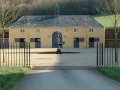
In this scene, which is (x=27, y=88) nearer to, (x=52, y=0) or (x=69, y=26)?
(x=69, y=26)

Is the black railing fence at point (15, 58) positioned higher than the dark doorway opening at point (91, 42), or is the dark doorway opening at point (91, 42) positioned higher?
the dark doorway opening at point (91, 42)

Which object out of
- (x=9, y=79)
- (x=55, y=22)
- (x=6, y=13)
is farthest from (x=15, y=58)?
(x=55, y=22)

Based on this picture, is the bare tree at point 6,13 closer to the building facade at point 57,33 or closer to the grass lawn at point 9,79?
the building facade at point 57,33

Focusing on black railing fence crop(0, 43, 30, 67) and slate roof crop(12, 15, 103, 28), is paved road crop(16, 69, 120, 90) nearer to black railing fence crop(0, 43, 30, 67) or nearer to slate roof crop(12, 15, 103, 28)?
black railing fence crop(0, 43, 30, 67)

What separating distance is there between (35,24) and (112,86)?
40834mm

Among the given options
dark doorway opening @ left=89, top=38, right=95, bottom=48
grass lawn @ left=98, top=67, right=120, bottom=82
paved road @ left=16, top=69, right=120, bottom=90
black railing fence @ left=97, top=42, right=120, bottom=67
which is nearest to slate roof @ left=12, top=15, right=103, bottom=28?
dark doorway opening @ left=89, top=38, right=95, bottom=48

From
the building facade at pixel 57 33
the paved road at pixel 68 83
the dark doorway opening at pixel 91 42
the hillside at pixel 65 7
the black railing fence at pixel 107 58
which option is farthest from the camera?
the hillside at pixel 65 7

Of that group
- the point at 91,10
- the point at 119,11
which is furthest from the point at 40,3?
the point at 119,11

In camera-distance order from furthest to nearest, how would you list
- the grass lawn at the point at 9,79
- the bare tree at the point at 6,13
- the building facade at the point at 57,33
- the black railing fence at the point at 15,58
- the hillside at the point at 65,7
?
the hillside at the point at 65,7 → the building facade at the point at 57,33 → the bare tree at the point at 6,13 → the black railing fence at the point at 15,58 → the grass lawn at the point at 9,79

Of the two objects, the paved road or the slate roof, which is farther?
the slate roof

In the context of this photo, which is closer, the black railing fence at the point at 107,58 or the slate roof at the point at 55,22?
the black railing fence at the point at 107,58

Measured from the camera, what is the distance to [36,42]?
5344cm

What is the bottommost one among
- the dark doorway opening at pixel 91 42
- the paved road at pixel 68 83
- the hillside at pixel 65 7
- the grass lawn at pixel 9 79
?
the paved road at pixel 68 83

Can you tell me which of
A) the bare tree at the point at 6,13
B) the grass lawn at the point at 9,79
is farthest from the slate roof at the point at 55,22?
the grass lawn at the point at 9,79
